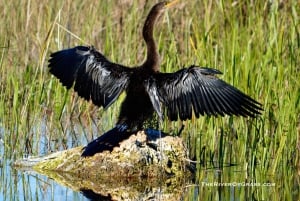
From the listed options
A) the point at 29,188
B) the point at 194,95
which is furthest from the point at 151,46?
the point at 29,188

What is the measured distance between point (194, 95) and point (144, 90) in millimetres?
380

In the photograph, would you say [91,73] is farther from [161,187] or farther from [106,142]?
[161,187]

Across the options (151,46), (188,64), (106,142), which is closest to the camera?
(106,142)

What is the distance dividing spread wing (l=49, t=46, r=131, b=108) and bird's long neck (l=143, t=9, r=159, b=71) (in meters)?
0.22

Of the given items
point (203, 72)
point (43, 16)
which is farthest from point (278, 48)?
point (43, 16)

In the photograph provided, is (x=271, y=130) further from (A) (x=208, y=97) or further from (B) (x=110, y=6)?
(B) (x=110, y=6)

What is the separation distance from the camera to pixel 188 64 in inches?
318

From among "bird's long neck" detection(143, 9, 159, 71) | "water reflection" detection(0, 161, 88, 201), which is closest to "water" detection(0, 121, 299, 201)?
"water reflection" detection(0, 161, 88, 201)

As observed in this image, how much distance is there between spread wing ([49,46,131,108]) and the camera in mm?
6797

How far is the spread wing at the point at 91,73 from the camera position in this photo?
6.80m

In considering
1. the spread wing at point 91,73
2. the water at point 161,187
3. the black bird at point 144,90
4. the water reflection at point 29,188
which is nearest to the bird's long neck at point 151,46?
the black bird at point 144,90

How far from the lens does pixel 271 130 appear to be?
23.6ft

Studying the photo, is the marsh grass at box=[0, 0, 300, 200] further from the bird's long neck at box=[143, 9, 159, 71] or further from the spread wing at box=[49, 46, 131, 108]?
the bird's long neck at box=[143, 9, 159, 71]

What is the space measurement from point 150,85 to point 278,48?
4.74 feet
